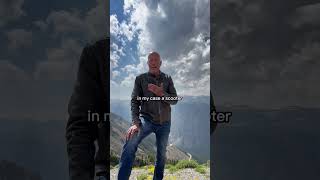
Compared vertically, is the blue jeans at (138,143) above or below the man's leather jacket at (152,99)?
below

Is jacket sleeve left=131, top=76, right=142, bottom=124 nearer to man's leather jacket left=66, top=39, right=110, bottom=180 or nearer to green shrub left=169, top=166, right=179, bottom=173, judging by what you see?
man's leather jacket left=66, top=39, right=110, bottom=180

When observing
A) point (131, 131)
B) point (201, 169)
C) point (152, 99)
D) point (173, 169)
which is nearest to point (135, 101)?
point (152, 99)

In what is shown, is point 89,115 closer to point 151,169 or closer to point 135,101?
point 135,101

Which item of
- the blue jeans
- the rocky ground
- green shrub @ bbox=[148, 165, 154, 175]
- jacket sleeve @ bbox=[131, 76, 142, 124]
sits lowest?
the rocky ground

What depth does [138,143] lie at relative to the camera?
11.7ft

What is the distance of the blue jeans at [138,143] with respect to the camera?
355 centimetres

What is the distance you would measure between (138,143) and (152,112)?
28cm

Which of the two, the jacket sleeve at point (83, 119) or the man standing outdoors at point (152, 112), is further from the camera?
the jacket sleeve at point (83, 119)

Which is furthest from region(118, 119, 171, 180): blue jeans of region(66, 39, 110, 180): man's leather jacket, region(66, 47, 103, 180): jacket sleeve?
region(66, 47, 103, 180): jacket sleeve

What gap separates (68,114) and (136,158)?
699 millimetres

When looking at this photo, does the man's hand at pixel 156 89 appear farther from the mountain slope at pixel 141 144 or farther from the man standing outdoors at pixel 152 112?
the mountain slope at pixel 141 144

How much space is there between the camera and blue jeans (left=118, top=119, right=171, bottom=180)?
3555 millimetres

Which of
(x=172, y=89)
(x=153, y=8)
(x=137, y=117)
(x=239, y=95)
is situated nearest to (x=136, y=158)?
(x=137, y=117)

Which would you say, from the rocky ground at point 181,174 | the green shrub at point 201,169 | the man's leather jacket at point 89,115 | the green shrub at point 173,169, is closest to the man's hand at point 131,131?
the man's leather jacket at point 89,115
